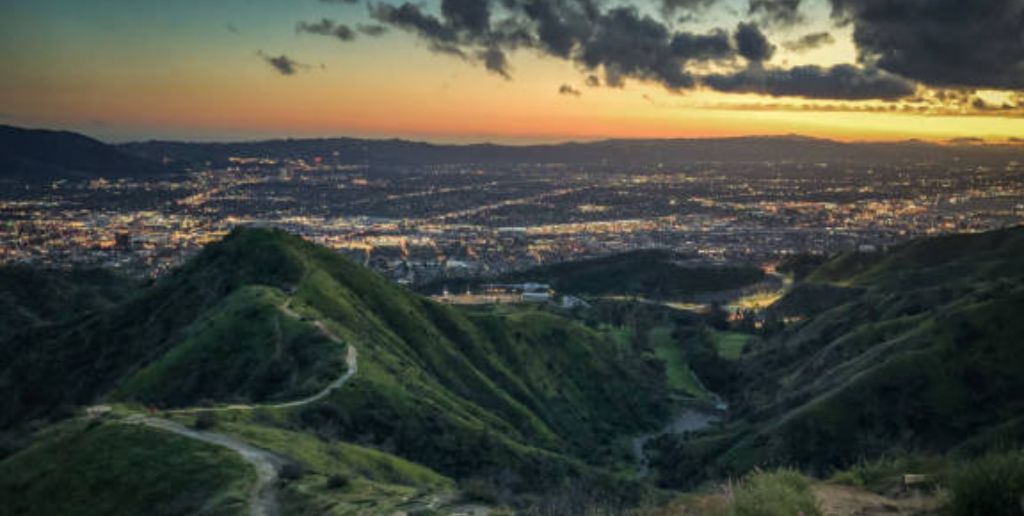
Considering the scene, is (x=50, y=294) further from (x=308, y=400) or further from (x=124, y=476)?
(x=124, y=476)

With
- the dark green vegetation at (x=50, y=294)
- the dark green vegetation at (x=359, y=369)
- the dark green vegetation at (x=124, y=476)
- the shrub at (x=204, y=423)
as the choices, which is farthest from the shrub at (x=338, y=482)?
the dark green vegetation at (x=50, y=294)

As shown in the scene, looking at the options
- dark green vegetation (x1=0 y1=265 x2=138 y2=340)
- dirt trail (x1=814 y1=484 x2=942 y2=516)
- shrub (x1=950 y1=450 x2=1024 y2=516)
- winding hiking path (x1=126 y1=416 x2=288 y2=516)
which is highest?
shrub (x1=950 y1=450 x2=1024 y2=516)

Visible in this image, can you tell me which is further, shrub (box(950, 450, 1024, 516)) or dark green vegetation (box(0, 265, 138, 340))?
dark green vegetation (box(0, 265, 138, 340))

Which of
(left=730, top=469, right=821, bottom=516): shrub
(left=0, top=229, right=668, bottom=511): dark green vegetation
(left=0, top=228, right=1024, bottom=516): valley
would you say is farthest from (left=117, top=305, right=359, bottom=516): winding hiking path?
(left=730, top=469, right=821, bottom=516): shrub

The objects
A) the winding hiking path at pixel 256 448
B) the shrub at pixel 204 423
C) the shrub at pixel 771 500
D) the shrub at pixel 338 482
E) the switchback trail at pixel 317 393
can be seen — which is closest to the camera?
the shrub at pixel 771 500

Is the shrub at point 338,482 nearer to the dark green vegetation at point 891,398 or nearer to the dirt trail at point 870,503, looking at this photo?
the dirt trail at point 870,503

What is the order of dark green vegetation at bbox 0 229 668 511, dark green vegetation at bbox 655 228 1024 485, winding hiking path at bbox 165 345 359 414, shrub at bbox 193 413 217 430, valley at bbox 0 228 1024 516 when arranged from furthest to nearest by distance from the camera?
dark green vegetation at bbox 655 228 1024 485 < dark green vegetation at bbox 0 229 668 511 < winding hiking path at bbox 165 345 359 414 < shrub at bbox 193 413 217 430 < valley at bbox 0 228 1024 516

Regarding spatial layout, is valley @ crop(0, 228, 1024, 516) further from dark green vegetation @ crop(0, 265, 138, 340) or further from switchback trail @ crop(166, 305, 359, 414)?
dark green vegetation @ crop(0, 265, 138, 340)

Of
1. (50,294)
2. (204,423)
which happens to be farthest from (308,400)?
(50,294)
